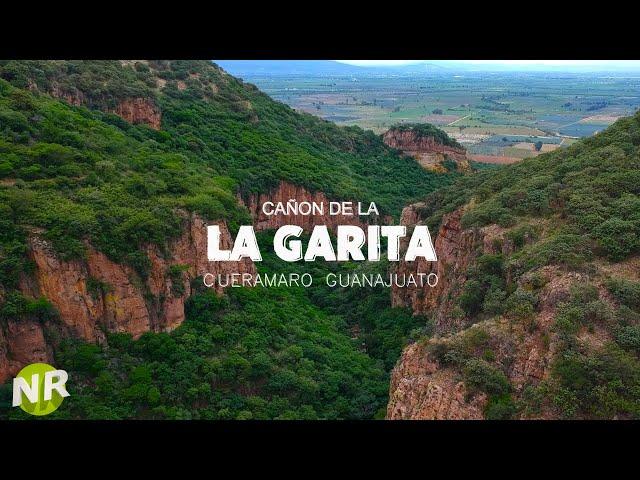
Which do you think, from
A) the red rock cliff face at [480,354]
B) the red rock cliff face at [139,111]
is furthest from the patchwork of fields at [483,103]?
the red rock cliff face at [139,111]

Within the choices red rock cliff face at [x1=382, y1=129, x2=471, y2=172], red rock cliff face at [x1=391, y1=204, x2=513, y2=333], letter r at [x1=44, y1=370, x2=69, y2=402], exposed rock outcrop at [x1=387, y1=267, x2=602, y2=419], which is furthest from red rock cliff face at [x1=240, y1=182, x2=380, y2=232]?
red rock cliff face at [x1=382, y1=129, x2=471, y2=172]

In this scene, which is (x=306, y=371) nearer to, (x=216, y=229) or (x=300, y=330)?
(x=300, y=330)

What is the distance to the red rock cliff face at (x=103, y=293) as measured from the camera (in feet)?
54.2

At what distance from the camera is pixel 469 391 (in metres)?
14.3

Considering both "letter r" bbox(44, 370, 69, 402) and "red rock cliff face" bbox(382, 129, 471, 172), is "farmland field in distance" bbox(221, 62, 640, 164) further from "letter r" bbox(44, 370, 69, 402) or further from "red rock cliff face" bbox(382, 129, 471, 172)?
"letter r" bbox(44, 370, 69, 402)

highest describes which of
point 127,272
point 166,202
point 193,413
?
point 166,202

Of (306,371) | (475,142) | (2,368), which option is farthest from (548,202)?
(475,142)

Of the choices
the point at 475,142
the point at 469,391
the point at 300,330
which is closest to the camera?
the point at 469,391

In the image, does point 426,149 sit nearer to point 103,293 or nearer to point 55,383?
point 103,293

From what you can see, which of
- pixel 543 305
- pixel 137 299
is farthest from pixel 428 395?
pixel 137 299

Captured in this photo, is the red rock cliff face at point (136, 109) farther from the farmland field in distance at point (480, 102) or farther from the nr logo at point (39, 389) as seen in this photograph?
the nr logo at point (39, 389)

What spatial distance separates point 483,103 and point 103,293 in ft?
105
